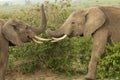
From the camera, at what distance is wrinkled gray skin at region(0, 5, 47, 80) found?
7879mm

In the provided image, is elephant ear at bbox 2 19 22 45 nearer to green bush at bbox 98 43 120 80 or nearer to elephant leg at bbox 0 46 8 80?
elephant leg at bbox 0 46 8 80

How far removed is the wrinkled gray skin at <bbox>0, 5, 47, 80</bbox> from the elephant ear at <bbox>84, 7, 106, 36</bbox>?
95 centimetres

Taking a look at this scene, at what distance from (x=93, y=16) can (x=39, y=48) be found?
196cm

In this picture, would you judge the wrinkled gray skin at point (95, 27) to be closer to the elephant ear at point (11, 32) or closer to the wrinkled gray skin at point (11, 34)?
the wrinkled gray skin at point (11, 34)

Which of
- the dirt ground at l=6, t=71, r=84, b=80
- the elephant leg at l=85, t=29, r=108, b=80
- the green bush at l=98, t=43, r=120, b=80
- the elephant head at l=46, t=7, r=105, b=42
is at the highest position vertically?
the green bush at l=98, t=43, r=120, b=80

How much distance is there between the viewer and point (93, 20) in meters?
8.45

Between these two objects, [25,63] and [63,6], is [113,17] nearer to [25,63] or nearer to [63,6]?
[25,63]

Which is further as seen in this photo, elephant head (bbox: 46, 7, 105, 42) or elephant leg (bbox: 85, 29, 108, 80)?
elephant head (bbox: 46, 7, 105, 42)

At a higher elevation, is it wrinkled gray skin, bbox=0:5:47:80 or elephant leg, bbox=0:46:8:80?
wrinkled gray skin, bbox=0:5:47:80

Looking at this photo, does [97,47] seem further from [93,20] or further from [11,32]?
A: [11,32]

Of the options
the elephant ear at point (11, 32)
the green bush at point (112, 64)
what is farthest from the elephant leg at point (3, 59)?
the green bush at point (112, 64)

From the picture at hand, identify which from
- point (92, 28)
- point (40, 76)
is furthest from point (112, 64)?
point (40, 76)

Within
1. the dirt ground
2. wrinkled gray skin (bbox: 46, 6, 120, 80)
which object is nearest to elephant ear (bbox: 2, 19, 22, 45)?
wrinkled gray skin (bbox: 46, 6, 120, 80)

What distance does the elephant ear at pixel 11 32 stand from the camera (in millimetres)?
7922
